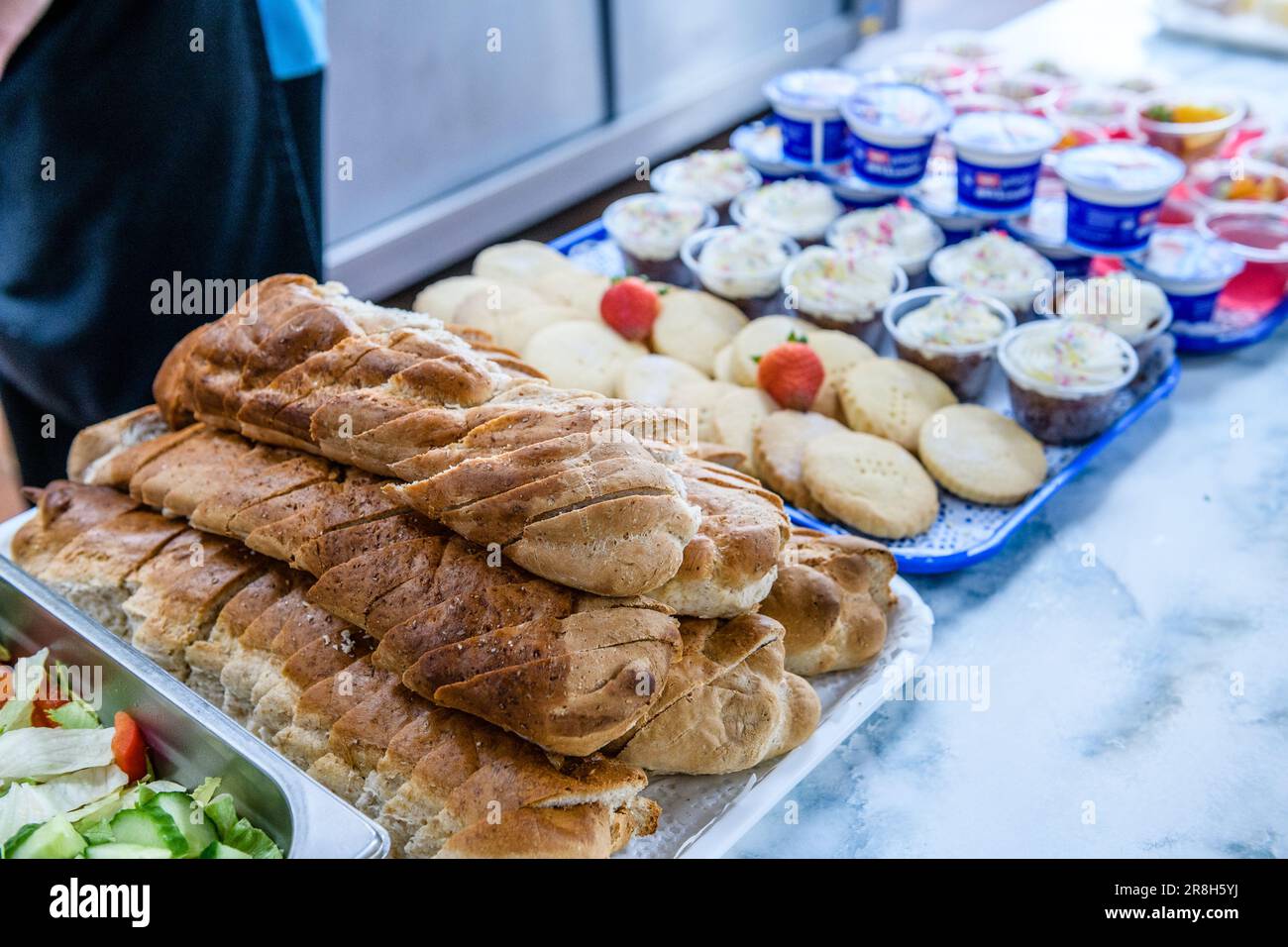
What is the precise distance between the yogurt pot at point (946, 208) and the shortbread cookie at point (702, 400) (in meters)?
1.24

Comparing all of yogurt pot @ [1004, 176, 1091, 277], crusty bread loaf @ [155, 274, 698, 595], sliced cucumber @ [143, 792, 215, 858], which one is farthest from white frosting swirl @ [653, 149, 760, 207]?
sliced cucumber @ [143, 792, 215, 858]

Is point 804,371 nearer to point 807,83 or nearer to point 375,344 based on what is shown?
point 375,344

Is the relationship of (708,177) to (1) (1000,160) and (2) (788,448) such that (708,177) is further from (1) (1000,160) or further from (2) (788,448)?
(2) (788,448)

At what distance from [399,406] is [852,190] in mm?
2637

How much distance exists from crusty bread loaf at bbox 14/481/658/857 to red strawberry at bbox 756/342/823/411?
4.80 ft

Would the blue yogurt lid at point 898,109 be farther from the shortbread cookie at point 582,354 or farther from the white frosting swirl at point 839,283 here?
the shortbread cookie at point 582,354

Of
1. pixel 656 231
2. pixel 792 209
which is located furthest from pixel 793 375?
pixel 792 209

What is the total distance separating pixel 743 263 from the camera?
3.72 metres

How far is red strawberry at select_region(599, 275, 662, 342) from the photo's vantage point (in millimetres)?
3445

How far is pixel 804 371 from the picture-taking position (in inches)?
122

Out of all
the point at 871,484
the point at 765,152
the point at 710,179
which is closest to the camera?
the point at 871,484

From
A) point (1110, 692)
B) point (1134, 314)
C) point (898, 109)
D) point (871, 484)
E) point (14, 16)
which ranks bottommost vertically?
point (1110, 692)

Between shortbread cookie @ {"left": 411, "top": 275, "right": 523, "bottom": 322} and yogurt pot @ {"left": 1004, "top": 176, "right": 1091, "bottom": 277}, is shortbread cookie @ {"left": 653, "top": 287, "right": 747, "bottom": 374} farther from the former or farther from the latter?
yogurt pot @ {"left": 1004, "top": 176, "right": 1091, "bottom": 277}

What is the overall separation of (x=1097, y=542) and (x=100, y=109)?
2769 millimetres
